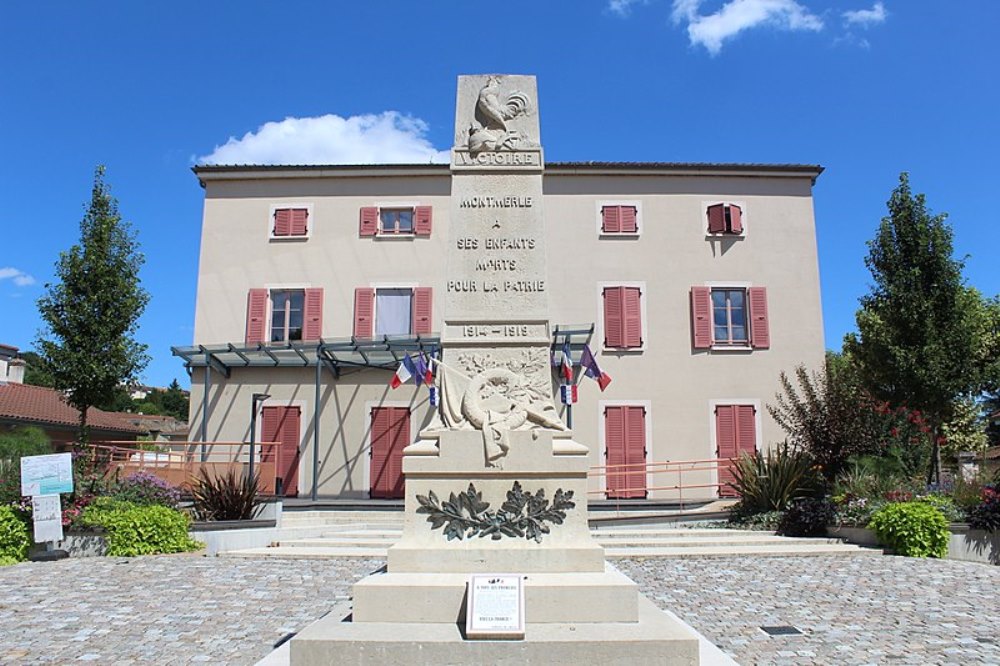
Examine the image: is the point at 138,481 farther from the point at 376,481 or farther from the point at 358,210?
the point at 358,210

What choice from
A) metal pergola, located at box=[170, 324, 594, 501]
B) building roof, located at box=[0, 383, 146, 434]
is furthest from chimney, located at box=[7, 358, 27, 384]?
metal pergola, located at box=[170, 324, 594, 501]

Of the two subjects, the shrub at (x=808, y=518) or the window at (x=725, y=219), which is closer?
the shrub at (x=808, y=518)

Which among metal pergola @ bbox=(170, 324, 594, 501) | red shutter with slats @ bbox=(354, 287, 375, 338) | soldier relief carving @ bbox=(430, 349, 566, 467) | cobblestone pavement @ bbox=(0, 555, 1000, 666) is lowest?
cobblestone pavement @ bbox=(0, 555, 1000, 666)

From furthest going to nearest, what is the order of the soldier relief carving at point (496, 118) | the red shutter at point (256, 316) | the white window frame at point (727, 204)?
the white window frame at point (727, 204) < the red shutter at point (256, 316) < the soldier relief carving at point (496, 118)

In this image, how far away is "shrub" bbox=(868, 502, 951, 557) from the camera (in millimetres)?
10023

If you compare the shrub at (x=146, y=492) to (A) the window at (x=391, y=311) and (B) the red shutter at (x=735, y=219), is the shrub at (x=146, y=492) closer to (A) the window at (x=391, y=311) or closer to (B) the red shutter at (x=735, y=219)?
(A) the window at (x=391, y=311)

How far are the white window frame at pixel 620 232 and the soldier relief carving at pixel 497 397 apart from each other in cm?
1407

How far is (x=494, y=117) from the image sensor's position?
634 centimetres

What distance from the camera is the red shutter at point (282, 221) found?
775 inches

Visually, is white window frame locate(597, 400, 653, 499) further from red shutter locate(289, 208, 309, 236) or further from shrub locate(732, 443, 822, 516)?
red shutter locate(289, 208, 309, 236)

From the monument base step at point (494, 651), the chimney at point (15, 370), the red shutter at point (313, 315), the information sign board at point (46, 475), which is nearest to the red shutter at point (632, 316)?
the red shutter at point (313, 315)

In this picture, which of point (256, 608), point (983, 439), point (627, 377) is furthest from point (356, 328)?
point (983, 439)

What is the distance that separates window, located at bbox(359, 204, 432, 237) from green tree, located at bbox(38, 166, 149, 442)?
269 inches

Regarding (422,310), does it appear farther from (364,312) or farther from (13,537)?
(13,537)
